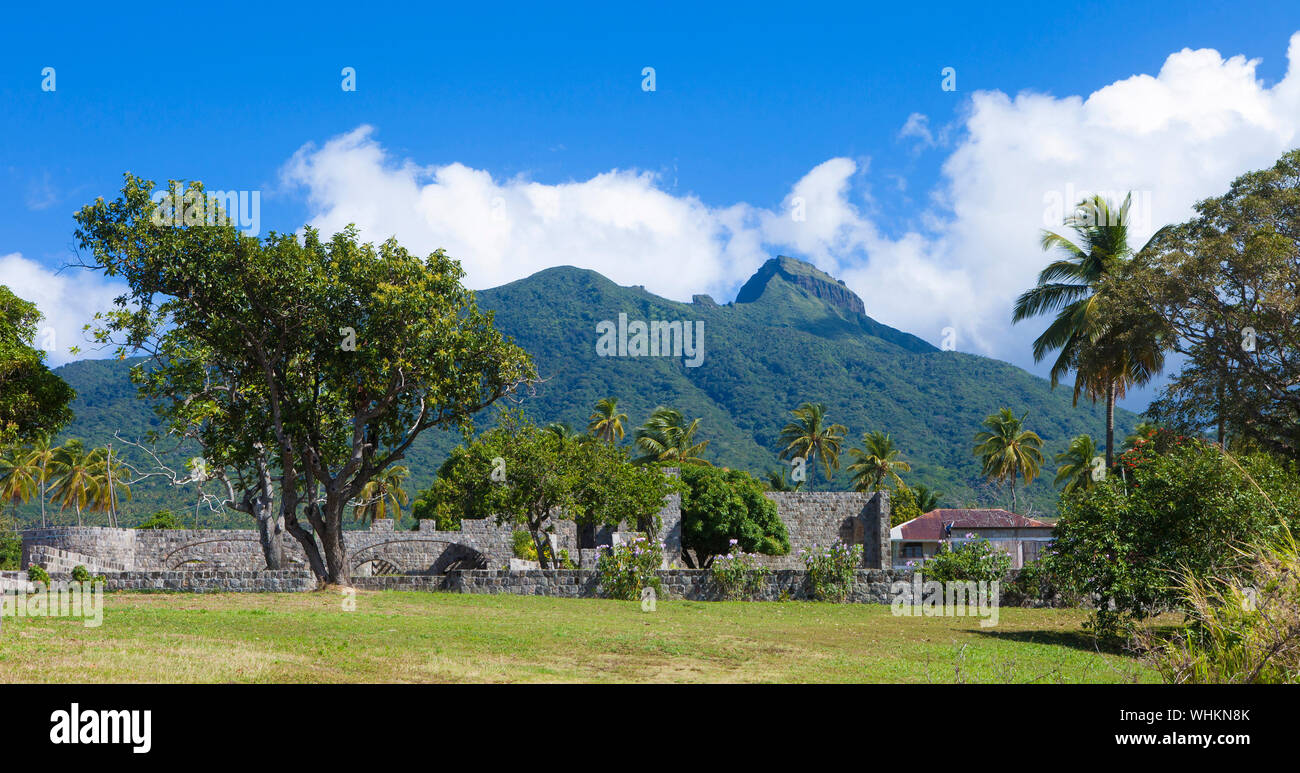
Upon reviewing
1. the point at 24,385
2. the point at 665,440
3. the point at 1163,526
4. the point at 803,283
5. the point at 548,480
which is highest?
the point at 803,283

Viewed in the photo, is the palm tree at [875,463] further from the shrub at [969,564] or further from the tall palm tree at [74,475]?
the tall palm tree at [74,475]

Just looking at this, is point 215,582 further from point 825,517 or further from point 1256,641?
point 825,517

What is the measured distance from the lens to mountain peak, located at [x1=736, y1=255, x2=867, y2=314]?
184000 millimetres

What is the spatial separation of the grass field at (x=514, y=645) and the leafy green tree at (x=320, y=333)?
11.3 feet

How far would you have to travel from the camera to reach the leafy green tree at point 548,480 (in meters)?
28.7

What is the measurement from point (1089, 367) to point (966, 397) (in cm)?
9053

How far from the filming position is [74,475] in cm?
5806

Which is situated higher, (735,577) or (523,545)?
(735,577)

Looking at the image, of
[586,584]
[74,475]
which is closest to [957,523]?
[586,584]

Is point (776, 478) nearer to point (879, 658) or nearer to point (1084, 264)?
point (1084, 264)

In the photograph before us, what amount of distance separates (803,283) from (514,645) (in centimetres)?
17676

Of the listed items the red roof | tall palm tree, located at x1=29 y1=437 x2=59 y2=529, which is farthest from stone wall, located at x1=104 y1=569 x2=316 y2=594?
tall palm tree, located at x1=29 y1=437 x2=59 y2=529

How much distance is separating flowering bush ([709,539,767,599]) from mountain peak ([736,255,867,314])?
157319 mm

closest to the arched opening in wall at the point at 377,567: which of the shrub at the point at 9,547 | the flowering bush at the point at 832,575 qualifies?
the shrub at the point at 9,547
